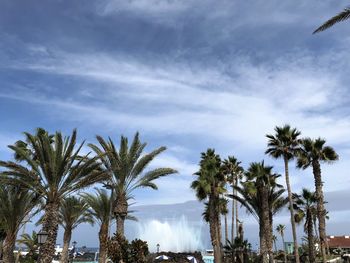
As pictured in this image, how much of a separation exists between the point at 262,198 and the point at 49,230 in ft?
61.7

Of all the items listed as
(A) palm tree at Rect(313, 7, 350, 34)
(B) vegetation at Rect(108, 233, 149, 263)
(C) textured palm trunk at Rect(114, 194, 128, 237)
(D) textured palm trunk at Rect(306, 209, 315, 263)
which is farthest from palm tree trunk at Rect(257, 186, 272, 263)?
(A) palm tree at Rect(313, 7, 350, 34)

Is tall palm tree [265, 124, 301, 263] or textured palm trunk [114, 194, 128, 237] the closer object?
textured palm trunk [114, 194, 128, 237]

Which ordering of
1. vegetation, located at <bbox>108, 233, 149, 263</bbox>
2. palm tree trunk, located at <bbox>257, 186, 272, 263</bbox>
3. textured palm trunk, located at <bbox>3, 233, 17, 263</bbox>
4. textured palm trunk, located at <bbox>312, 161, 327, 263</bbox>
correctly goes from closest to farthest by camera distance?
vegetation, located at <bbox>108, 233, 149, 263</bbox> → textured palm trunk, located at <bbox>3, 233, 17, 263</bbox> → palm tree trunk, located at <bbox>257, 186, 272, 263</bbox> → textured palm trunk, located at <bbox>312, 161, 327, 263</bbox>

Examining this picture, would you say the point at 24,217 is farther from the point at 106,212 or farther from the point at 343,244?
the point at 343,244

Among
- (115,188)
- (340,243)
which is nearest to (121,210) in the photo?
(115,188)

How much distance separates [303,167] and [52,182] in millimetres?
24376

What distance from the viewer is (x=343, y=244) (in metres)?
78.9

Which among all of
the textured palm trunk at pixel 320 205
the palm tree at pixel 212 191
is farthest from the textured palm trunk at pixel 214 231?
the textured palm trunk at pixel 320 205

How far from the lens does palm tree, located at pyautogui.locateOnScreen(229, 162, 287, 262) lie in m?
33.6

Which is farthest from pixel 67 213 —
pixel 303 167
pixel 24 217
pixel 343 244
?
pixel 343 244

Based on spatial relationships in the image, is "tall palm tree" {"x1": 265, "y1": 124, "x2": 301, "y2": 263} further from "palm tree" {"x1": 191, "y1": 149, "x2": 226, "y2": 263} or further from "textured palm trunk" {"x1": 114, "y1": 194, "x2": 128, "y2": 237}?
"textured palm trunk" {"x1": 114, "y1": 194, "x2": 128, "y2": 237}

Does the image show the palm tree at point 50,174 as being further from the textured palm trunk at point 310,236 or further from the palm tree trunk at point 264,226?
the textured palm trunk at point 310,236

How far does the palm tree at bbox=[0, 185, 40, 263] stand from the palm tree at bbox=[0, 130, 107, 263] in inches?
145

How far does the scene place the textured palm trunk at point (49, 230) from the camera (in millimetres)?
21638
